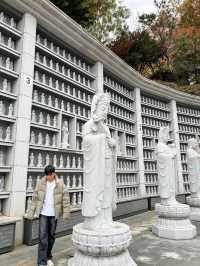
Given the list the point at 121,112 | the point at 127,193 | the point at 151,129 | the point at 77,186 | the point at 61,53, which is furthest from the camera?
the point at 151,129

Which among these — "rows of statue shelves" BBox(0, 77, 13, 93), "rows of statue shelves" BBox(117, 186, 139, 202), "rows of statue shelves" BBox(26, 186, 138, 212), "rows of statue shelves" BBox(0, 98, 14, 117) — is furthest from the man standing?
"rows of statue shelves" BBox(117, 186, 139, 202)

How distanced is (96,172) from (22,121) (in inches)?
99.9

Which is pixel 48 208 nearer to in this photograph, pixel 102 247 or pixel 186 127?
pixel 102 247

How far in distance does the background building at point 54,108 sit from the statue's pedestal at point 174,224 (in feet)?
6.51

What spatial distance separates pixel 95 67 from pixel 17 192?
15.8 ft

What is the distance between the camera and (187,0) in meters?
17.6

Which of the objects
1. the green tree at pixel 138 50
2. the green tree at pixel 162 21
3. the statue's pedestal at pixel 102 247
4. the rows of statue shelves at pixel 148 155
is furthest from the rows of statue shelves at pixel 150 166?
the green tree at pixel 162 21

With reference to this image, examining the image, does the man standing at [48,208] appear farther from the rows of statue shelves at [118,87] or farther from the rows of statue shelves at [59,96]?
the rows of statue shelves at [118,87]

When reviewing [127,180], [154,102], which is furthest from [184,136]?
[127,180]

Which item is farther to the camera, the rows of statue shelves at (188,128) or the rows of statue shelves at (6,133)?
the rows of statue shelves at (188,128)

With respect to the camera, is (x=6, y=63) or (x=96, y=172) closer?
(x=96, y=172)

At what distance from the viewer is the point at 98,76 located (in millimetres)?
7852

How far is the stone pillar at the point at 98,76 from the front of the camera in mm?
7815

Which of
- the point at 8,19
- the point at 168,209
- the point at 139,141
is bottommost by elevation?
the point at 168,209
